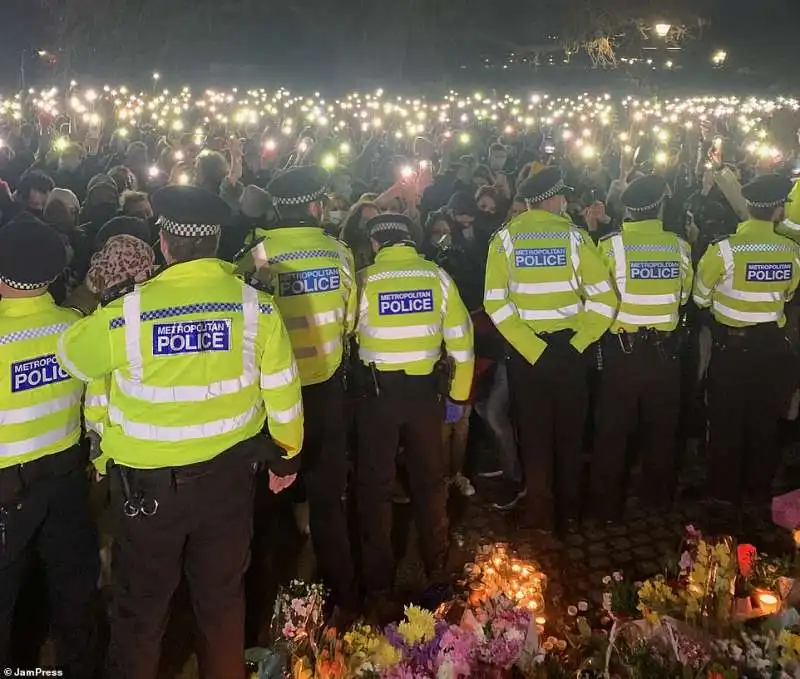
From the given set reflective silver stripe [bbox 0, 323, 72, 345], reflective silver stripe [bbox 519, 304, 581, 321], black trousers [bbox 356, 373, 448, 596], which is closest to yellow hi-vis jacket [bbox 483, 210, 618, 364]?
reflective silver stripe [bbox 519, 304, 581, 321]

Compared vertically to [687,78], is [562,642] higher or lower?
lower

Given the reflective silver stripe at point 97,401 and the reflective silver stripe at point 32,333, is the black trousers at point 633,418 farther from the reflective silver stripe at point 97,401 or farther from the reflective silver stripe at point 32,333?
the reflective silver stripe at point 32,333

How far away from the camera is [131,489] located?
341cm

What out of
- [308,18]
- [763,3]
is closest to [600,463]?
[763,3]

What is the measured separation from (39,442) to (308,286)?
1685 millimetres

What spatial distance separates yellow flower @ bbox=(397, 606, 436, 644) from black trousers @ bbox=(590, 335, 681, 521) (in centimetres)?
267

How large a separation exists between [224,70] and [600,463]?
42.8m

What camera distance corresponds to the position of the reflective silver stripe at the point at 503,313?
17.9ft

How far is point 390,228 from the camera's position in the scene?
4871 mm

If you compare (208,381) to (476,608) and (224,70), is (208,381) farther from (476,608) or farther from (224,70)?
(224,70)

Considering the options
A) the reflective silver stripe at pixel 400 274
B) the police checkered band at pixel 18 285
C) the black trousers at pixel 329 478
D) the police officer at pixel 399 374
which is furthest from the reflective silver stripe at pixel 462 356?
the police checkered band at pixel 18 285

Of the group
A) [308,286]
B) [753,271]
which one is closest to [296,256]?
[308,286]

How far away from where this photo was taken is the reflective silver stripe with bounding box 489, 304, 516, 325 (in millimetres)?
5441

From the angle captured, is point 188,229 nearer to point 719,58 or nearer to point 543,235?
point 543,235
